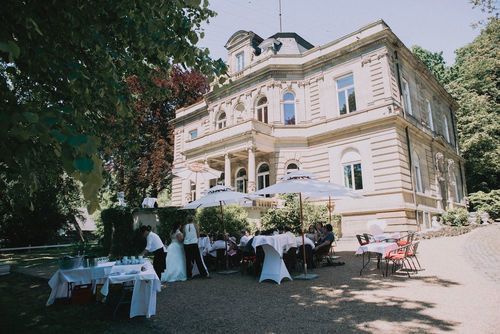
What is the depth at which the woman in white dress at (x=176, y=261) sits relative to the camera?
887 centimetres

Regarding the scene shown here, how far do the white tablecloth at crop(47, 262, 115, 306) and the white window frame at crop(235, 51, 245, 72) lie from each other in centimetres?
2200

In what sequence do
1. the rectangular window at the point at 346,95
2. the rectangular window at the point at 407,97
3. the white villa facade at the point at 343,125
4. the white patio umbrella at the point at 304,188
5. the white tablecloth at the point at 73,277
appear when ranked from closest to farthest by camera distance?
the white tablecloth at the point at 73,277
the white patio umbrella at the point at 304,188
the white villa facade at the point at 343,125
the rectangular window at the point at 346,95
the rectangular window at the point at 407,97

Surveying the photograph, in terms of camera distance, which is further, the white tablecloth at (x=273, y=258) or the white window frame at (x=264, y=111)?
the white window frame at (x=264, y=111)

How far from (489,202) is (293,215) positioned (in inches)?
794

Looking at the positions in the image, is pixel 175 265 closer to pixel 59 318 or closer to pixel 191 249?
pixel 191 249

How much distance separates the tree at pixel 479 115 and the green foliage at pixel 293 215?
20858mm

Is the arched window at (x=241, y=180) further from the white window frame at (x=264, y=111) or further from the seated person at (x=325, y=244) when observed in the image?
the seated person at (x=325, y=244)

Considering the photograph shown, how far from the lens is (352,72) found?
2027 centimetres

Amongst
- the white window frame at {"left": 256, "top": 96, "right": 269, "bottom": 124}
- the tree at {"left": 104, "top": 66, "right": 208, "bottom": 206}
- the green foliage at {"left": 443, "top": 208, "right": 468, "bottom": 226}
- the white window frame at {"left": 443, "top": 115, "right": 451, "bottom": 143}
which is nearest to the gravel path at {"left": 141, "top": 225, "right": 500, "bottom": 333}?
the green foliage at {"left": 443, "top": 208, "right": 468, "bottom": 226}

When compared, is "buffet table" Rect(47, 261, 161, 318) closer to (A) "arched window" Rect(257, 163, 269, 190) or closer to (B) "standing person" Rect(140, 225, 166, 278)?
(B) "standing person" Rect(140, 225, 166, 278)

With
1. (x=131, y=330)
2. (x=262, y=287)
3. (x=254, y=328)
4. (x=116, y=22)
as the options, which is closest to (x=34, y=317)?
(x=131, y=330)

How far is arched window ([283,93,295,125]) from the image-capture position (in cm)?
2258

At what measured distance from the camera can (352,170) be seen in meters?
19.3

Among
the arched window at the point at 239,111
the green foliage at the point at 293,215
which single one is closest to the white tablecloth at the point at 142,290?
the green foliage at the point at 293,215
